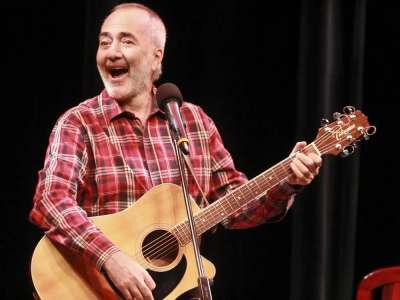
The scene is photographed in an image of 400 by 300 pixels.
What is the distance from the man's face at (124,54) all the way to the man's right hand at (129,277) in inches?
24.7

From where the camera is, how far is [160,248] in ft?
7.82

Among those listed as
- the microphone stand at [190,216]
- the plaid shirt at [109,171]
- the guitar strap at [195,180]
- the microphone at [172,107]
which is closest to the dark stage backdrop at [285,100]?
the plaid shirt at [109,171]

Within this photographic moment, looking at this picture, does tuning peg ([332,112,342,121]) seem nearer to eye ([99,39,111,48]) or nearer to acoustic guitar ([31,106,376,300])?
acoustic guitar ([31,106,376,300])

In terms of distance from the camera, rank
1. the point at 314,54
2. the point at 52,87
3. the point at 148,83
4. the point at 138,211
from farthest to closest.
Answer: the point at 314,54 → the point at 52,87 → the point at 148,83 → the point at 138,211

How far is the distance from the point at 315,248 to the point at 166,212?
55.4 inches

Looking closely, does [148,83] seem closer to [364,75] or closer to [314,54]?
[314,54]

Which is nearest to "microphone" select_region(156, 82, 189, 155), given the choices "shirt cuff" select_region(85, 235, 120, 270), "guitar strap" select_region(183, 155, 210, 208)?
"guitar strap" select_region(183, 155, 210, 208)

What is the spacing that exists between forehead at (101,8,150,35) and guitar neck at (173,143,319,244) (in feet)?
2.22

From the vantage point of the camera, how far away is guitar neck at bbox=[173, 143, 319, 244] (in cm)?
243

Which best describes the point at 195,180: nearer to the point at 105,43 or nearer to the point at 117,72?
the point at 117,72

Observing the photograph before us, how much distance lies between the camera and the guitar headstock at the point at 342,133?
96.3 inches

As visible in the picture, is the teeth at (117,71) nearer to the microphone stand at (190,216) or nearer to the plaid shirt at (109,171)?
the plaid shirt at (109,171)
